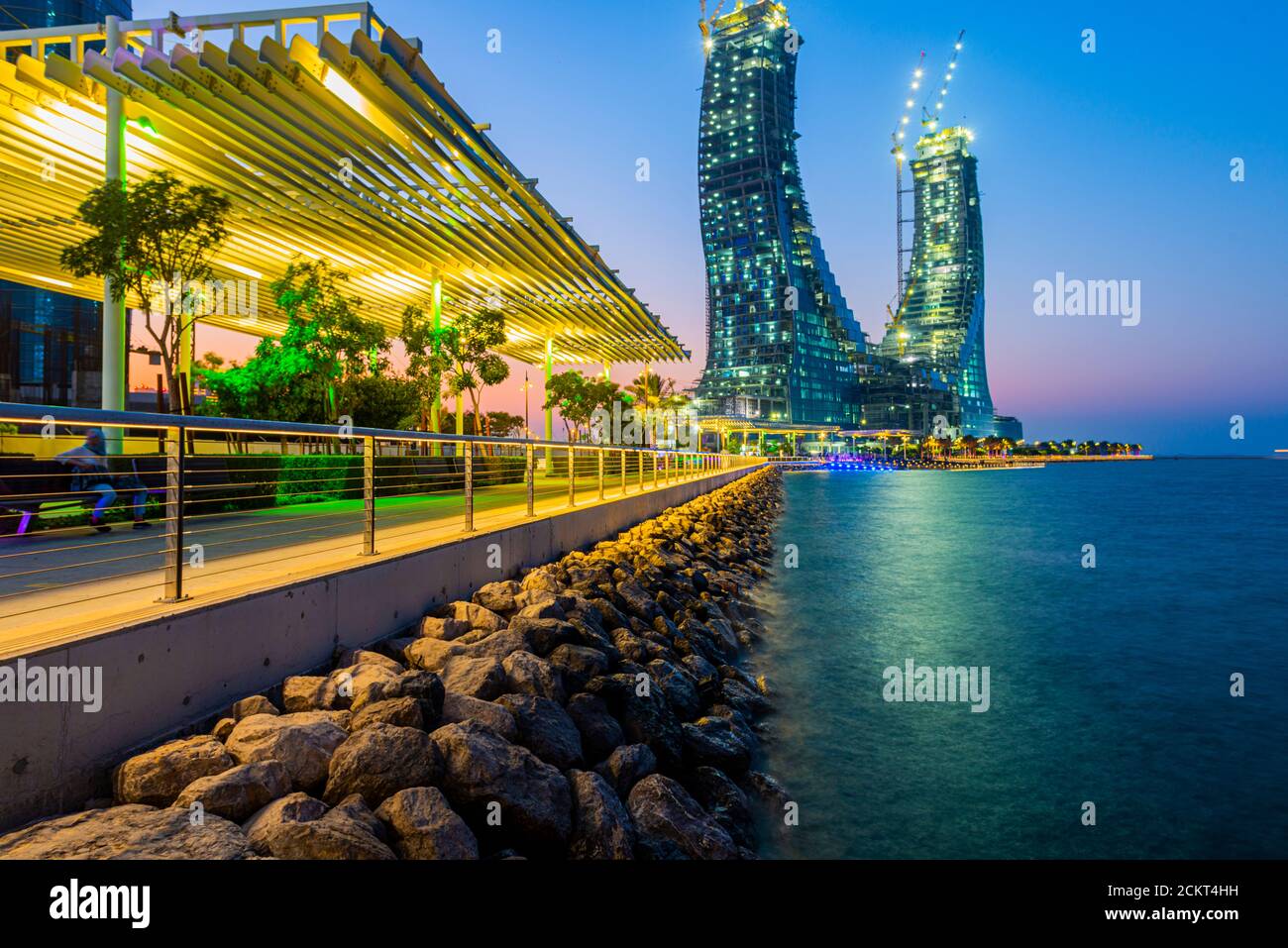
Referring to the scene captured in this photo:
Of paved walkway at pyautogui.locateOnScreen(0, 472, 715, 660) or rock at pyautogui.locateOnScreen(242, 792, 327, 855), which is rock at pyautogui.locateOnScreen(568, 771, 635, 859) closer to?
rock at pyautogui.locateOnScreen(242, 792, 327, 855)

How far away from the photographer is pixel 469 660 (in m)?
4.64

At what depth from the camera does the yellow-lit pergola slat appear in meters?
11.2

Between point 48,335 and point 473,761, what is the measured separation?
47999 mm

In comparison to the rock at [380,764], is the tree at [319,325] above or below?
above

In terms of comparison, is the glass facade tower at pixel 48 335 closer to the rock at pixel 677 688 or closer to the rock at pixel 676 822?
the rock at pixel 677 688

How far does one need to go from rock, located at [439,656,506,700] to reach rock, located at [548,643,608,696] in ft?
2.07

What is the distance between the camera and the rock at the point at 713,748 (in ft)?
16.4

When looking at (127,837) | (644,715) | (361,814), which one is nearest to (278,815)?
(361,814)

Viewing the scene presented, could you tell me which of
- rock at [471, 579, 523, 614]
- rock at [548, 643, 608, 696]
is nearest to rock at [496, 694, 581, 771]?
rock at [548, 643, 608, 696]

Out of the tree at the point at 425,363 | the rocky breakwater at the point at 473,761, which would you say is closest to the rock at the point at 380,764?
the rocky breakwater at the point at 473,761

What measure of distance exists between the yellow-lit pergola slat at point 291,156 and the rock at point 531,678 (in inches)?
424

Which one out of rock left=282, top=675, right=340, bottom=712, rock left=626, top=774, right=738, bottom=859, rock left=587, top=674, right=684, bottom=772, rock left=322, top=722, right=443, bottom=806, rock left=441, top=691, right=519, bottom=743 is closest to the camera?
rock left=322, top=722, right=443, bottom=806
